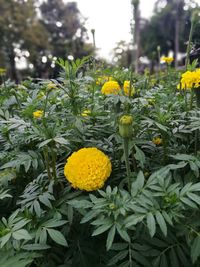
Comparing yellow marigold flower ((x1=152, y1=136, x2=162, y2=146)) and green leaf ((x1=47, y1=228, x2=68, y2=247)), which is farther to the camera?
yellow marigold flower ((x1=152, y1=136, x2=162, y2=146))

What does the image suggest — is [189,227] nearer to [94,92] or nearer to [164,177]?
[164,177]

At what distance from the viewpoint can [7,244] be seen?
0.85 meters

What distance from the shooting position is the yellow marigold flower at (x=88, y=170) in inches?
36.5

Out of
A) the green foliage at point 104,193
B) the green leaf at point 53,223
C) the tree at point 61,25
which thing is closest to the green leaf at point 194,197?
the green foliage at point 104,193

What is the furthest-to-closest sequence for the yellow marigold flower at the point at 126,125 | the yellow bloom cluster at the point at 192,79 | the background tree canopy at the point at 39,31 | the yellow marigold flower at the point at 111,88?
the background tree canopy at the point at 39,31, the yellow marigold flower at the point at 111,88, the yellow bloom cluster at the point at 192,79, the yellow marigold flower at the point at 126,125

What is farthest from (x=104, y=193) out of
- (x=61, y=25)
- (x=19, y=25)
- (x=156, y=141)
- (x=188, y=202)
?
(x=61, y=25)

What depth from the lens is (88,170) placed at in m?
0.95

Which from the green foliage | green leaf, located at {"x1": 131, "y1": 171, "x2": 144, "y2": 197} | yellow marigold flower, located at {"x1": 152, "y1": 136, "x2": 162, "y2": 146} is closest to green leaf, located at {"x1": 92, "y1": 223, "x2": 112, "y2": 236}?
the green foliage

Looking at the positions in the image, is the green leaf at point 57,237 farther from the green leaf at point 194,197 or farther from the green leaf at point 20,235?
the green leaf at point 194,197

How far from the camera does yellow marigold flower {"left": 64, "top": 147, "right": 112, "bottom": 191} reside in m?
0.93

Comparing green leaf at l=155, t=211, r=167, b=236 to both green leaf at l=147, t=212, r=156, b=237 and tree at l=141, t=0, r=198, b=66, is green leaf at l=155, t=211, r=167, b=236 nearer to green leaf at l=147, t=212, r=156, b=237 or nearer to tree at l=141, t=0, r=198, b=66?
green leaf at l=147, t=212, r=156, b=237

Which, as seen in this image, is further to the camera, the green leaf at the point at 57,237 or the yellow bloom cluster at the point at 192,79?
the yellow bloom cluster at the point at 192,79

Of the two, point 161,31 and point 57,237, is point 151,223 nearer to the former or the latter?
point 57,237

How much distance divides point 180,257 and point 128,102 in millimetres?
447
